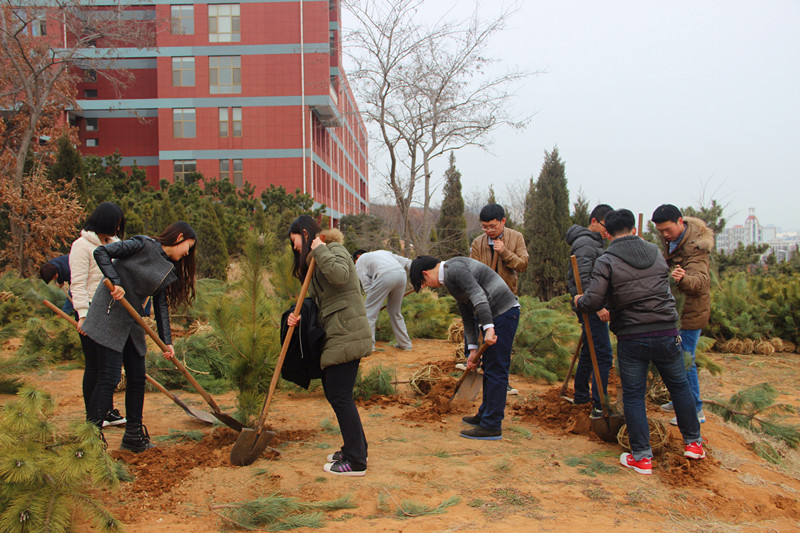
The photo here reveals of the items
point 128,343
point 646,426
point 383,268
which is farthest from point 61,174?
point 646,426

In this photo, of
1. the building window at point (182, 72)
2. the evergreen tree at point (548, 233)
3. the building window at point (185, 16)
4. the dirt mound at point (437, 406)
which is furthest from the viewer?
the building window at point (182, 72)

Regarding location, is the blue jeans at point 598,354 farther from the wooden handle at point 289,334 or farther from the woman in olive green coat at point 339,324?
the wooden handle at point 289,334

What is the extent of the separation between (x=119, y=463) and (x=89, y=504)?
905 millimetres

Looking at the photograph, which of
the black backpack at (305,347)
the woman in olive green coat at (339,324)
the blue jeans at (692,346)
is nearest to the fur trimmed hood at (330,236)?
the woman in olive green coat at (339,324)

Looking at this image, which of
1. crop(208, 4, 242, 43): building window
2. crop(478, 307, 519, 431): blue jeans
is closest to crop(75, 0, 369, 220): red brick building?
crop(208, 4, 242, 43): building window

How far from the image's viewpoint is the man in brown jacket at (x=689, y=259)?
4145 mm

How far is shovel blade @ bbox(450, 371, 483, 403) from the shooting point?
4.97m

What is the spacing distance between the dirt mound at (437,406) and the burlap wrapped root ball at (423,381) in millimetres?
93

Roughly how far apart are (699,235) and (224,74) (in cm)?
3012

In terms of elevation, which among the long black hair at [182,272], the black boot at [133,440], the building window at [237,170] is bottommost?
the black boot at [133,440]

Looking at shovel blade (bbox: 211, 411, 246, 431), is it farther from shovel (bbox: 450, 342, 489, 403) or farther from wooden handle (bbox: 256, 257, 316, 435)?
shovel (bbox: 450, 342, 489, 403)

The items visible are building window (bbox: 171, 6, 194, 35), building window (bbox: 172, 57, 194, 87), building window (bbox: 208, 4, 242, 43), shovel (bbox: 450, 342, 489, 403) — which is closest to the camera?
shovel (bbox: 450, 342, 489, 403)

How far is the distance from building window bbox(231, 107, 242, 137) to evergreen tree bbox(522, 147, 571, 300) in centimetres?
2100

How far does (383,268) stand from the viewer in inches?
266
